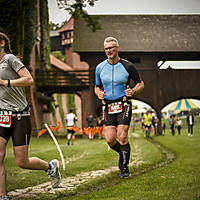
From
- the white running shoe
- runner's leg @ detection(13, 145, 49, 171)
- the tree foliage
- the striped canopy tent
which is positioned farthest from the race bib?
the tree foliage

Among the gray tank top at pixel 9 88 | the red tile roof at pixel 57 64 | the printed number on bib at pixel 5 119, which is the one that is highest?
the red tile roof at pixel 57 64

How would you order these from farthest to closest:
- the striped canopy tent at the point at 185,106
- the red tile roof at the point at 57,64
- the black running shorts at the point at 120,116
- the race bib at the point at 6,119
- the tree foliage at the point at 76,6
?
the red tile roof at the point at 57,64, the tree foliage at the point at 76,6, the striped canopy tent at the point at 185,106, the black running shorts at the point at 120,116, the race bib at the point at 6,119

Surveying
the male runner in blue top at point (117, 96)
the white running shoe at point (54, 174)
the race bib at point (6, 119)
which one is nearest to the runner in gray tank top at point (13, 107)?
the race bib at point (6, 119)

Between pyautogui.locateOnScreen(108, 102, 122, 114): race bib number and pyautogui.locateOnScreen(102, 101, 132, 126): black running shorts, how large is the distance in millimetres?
41

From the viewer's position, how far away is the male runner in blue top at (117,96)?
503cm

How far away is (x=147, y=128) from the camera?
18.5m

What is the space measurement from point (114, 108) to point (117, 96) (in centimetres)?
17

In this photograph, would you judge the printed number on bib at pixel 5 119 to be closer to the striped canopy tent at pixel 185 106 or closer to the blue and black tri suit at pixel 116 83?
the blue and black tri suit at pixel 116 83

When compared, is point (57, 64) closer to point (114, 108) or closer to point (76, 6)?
point (76, 6)

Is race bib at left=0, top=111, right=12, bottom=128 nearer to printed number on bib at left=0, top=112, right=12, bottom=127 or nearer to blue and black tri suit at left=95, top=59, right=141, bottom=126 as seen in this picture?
printed number on bib at left=0, top=112, right=12, bottom=127

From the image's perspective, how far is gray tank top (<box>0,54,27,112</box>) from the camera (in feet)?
12.2

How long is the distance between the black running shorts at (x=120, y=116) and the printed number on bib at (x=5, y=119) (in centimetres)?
177

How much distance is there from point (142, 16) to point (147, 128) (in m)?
12.5

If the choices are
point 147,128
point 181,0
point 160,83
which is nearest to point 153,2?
point 181,0
